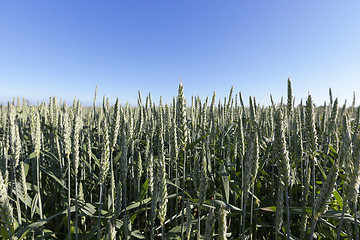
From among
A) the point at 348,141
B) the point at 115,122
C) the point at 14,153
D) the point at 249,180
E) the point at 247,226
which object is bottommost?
the point at 247,226

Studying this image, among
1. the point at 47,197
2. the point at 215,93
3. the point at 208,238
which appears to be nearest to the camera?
the point at 208,238

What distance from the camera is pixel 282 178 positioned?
4.46 feet

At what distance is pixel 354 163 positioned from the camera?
119 cm

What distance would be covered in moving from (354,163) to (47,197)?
4070 millimetres

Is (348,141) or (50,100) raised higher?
(50,100)

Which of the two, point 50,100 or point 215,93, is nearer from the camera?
point 50,100

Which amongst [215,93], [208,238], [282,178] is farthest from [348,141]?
[215,93]

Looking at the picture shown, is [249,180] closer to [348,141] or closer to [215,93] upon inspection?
[348,141]

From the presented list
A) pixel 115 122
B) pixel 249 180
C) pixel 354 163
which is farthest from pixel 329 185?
pixel 115 122

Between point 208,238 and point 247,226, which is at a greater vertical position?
point 208,238

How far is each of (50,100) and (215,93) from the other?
344 cm

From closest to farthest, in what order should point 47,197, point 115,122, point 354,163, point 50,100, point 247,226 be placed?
point 354,163 → point 115,122 → point 247,226 → point 47,197 → point 50,100

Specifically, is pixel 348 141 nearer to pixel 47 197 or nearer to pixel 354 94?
pixel 354 94

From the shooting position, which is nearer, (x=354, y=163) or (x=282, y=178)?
(x=354, y=163)
